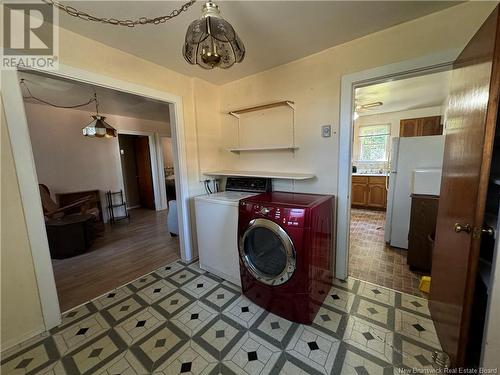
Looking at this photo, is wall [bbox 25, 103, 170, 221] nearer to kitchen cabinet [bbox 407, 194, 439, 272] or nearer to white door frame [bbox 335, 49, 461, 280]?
white door frame [bbox 335, 49, 461, 280]

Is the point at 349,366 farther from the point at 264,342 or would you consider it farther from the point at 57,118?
the point at 57,118

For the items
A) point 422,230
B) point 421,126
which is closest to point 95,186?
point 422,230

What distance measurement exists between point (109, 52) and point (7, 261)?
1.74 meters

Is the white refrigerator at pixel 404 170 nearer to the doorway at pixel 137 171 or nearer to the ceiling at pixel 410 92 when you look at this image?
the ceiling at pixel 410 92

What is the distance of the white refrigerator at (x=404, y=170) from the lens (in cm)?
242

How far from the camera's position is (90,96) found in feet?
10.3

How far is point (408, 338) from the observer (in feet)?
4.64

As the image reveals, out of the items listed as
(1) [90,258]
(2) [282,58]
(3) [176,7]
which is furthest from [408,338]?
(1) [90,258]

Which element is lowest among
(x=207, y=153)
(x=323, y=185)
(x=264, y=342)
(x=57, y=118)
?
(x=264, y=342)

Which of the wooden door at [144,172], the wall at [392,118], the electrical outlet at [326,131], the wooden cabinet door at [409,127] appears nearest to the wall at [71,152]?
the wooden door at [144,172]

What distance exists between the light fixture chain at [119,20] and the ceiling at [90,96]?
0.72 meters

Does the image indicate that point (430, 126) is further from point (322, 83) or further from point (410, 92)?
point (322, 83)

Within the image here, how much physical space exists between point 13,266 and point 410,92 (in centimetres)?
499

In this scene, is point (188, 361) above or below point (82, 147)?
below
